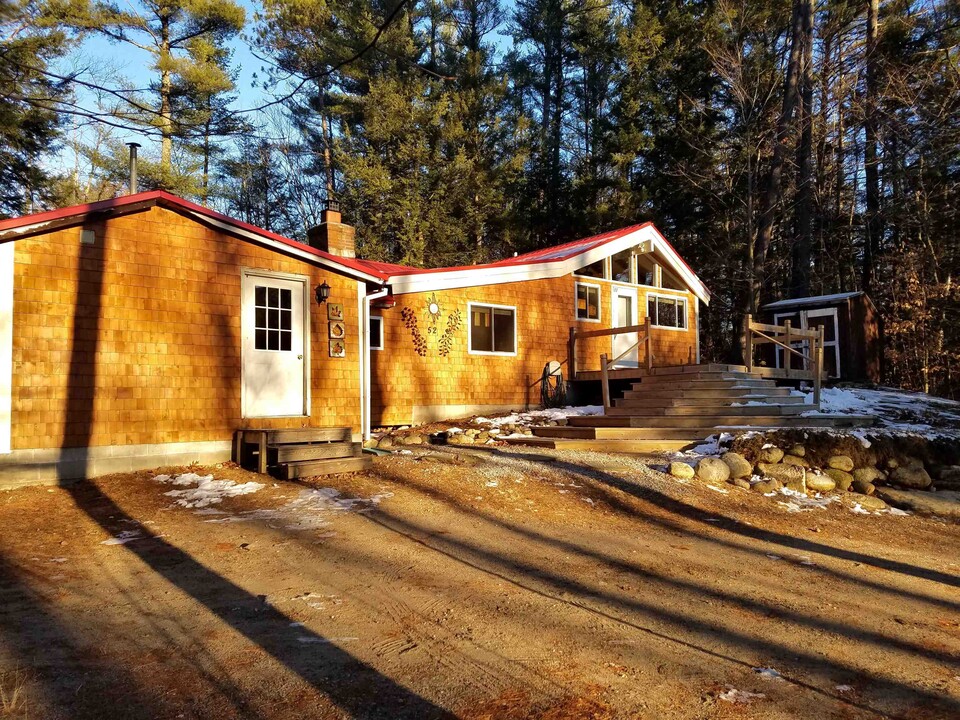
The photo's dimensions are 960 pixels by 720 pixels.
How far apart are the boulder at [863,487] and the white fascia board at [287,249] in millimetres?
7270

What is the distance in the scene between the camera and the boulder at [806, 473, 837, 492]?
8430mm

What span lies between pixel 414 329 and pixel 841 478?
7.66 meters

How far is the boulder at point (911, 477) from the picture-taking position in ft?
29.1

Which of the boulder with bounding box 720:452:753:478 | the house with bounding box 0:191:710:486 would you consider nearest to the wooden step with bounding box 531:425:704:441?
the boulder with bounding box 720:452:753:478

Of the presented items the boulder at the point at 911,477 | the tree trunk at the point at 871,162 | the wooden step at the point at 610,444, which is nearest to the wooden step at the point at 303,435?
the wooden step at the point at 610,444

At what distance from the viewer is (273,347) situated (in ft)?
30.2

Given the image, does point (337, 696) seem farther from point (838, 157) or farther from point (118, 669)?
point (838, 157)

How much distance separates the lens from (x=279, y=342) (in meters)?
9.29

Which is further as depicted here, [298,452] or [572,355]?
[572,355]

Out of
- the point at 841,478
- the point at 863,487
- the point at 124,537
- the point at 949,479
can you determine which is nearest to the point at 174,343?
the point at 124,537

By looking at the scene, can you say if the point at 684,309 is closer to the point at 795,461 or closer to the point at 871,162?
the point at 871,162

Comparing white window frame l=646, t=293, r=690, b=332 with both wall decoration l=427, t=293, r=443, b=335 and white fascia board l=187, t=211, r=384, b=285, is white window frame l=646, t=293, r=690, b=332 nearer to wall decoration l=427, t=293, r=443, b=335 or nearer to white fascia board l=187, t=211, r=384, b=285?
wall decoration l=427, t=293, r=443, b=335

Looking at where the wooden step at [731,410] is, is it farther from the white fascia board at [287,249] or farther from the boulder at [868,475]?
the white fascia board at [287,249]

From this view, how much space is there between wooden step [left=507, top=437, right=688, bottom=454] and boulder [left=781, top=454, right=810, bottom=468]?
137 cm
